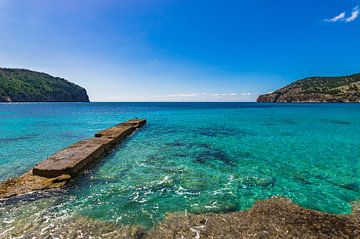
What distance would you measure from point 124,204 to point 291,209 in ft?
17.3

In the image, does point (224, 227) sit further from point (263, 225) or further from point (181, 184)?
point (181, 184)

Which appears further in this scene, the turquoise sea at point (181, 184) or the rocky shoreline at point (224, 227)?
the turquoise sea at point (181, 184)

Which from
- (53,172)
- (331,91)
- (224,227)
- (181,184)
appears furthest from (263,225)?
(331,91)

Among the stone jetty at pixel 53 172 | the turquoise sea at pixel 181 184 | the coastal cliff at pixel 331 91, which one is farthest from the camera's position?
the coastal cliff at pixel 331 91

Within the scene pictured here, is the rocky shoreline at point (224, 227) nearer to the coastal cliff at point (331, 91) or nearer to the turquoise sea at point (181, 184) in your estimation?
the turquoise sea at point (181, 184)

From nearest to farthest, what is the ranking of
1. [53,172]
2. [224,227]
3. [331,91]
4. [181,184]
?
1. [224,227]
2. [181,184]
3. [53,172]
4. [331,91]

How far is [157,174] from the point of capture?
33.5 ft

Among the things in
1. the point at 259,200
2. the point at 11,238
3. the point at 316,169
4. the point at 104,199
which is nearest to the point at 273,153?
the point at 316,169

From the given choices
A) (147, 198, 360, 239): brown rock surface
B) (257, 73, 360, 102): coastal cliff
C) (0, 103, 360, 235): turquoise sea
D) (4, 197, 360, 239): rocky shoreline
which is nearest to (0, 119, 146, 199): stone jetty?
(0, 103, 360, 235): turquoise sea

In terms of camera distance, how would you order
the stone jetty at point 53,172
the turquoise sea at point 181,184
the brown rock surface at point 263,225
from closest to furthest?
the brown rock surface at point 263,225 < the turquoise sea at point 181,184 < the stone jetty at point 53,172

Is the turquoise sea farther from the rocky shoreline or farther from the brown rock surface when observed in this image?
the brown rock surface

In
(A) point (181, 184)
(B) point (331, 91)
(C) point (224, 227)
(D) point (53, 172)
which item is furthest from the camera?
(B) point (331, 91)

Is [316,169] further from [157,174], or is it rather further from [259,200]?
[157,174]

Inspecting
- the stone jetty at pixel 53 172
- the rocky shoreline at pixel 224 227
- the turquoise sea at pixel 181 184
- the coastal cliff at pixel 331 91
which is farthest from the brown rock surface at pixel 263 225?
the coastal cliff at pixel 331 91
